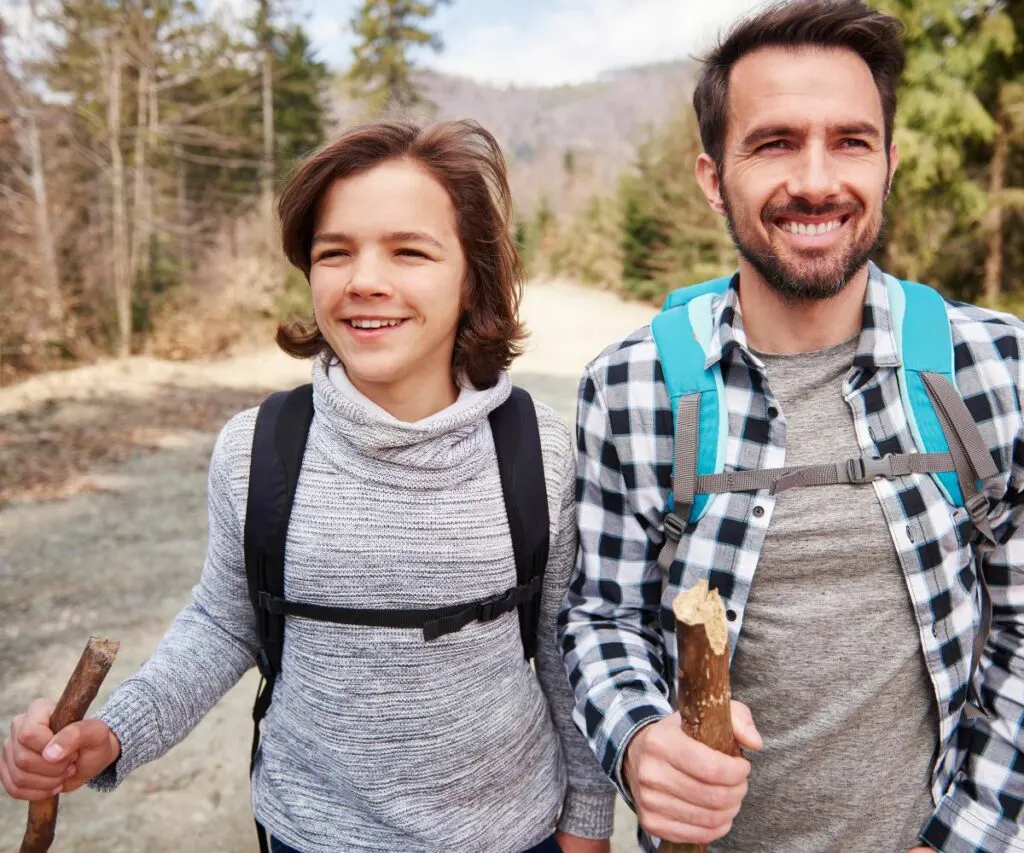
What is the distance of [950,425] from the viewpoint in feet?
5.09

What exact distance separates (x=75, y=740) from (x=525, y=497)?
98 centimetres

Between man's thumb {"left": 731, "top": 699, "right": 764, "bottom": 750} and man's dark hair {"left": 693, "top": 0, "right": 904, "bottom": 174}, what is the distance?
1.26 meters

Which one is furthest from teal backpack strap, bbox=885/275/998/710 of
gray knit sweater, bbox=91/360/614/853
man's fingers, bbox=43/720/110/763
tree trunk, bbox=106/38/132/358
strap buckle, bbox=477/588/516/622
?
tree trunk, bbox=106/38/132/358

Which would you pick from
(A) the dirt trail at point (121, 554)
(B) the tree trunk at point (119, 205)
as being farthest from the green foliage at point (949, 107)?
(B) the tree trunk at point (119, 205)

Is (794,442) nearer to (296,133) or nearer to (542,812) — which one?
(542,812)

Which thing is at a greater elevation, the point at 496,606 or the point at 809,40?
the point at 809,40

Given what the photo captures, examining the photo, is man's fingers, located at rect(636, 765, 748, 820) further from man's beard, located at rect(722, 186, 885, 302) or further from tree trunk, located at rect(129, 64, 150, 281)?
tree trunk, located at rect(129, 64, 150, 281)

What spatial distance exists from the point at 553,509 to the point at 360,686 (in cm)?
57

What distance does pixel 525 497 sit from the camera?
1710 mm

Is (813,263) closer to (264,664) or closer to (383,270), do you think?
(383,270)

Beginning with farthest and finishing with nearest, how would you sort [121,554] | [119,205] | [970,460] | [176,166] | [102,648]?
1. [176,166]
2. [119,205]
3. [121,554]
4. [970,460]
5. [102,648]

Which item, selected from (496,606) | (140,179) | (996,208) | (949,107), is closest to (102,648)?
(496,606)

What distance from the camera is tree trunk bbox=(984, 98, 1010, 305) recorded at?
14.2m

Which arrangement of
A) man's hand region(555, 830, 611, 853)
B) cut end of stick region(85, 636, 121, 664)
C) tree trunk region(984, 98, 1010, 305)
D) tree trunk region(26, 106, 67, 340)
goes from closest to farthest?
cut end of stick region(85, 636, 121, 664) < man's hand region(555, 830, 611, 853) < tree trunk region(984, 98, 1010, 305) < tree trunk region(26, 106, 67, 340)
